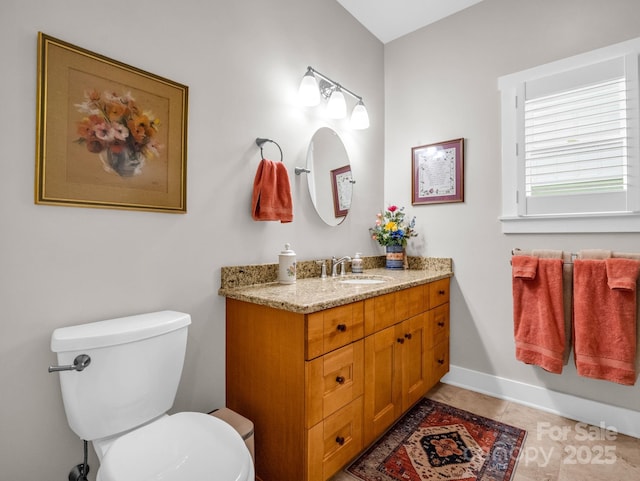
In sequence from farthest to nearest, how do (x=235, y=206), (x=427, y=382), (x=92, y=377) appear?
(x=427, y=382) → (x=235, y=206) → (x=92, y=377)

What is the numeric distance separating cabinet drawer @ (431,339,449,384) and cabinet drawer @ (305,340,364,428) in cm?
91

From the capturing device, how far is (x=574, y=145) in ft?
6.43

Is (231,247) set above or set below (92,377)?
above

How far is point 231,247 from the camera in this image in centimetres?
167

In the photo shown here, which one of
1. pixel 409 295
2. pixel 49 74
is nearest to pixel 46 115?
pixel 49 74

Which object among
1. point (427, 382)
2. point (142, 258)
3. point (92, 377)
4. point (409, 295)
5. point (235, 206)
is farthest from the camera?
point (427, 382)

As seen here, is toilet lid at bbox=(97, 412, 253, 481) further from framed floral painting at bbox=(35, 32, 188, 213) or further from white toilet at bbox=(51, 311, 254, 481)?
framed floral painting at bbox=(35, 32, 188, 213)

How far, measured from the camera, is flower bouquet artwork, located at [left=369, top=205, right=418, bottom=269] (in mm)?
2529

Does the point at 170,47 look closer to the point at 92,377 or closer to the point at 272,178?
the point at 272,178

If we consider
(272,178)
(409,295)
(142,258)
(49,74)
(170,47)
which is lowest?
(409,295)

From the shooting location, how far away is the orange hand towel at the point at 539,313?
1907mm

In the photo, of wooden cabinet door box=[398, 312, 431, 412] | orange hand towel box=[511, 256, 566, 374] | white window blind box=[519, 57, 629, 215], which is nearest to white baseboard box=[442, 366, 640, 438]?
orange hand towel box=[511, 256, 566, 374]

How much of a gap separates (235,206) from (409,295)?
3.55 feet

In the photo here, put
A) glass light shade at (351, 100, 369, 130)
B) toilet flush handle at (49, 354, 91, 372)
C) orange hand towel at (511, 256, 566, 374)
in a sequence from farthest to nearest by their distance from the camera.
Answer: glass light shade at (351, 100, 369, 130), orange hand towel at (511, 256, 566, 374), toilet flush handle at (49, 354, 91, 372)
